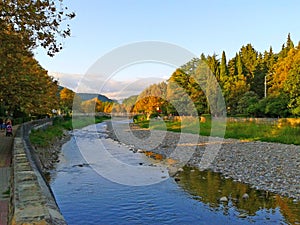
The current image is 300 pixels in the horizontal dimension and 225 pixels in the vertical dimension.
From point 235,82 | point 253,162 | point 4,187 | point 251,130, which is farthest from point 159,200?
point 235,82

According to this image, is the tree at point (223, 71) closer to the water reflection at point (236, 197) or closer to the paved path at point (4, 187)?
the water reflection at point (236, 197)

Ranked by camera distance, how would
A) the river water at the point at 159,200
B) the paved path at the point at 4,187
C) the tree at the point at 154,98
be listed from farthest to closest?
the tree at the point at 154,98
the river water at the point at 159,200
the paved path at the point at 4,187

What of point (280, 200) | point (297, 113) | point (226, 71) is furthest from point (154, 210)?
point (226, 71)

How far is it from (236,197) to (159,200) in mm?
2952

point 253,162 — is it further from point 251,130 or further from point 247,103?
point 247,103

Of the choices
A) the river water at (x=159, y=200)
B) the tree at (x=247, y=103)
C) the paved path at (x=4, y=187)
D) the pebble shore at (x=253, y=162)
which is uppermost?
the tree at (x=247, y=103)

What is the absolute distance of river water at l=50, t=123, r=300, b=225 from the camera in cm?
1018

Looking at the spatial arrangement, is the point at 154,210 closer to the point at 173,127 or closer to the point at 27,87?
the point at 27,87

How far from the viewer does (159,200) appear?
12297mm

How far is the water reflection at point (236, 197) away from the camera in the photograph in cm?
1078

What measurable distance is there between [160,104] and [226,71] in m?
17.3

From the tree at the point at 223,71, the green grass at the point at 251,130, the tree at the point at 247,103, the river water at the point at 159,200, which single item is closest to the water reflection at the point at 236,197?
the river water at the point at 159,200

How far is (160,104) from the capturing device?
2776 inches

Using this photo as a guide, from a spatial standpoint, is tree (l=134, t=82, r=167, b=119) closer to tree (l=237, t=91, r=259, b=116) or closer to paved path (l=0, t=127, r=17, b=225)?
tree (l=237, t=91, r=259, b=116)
